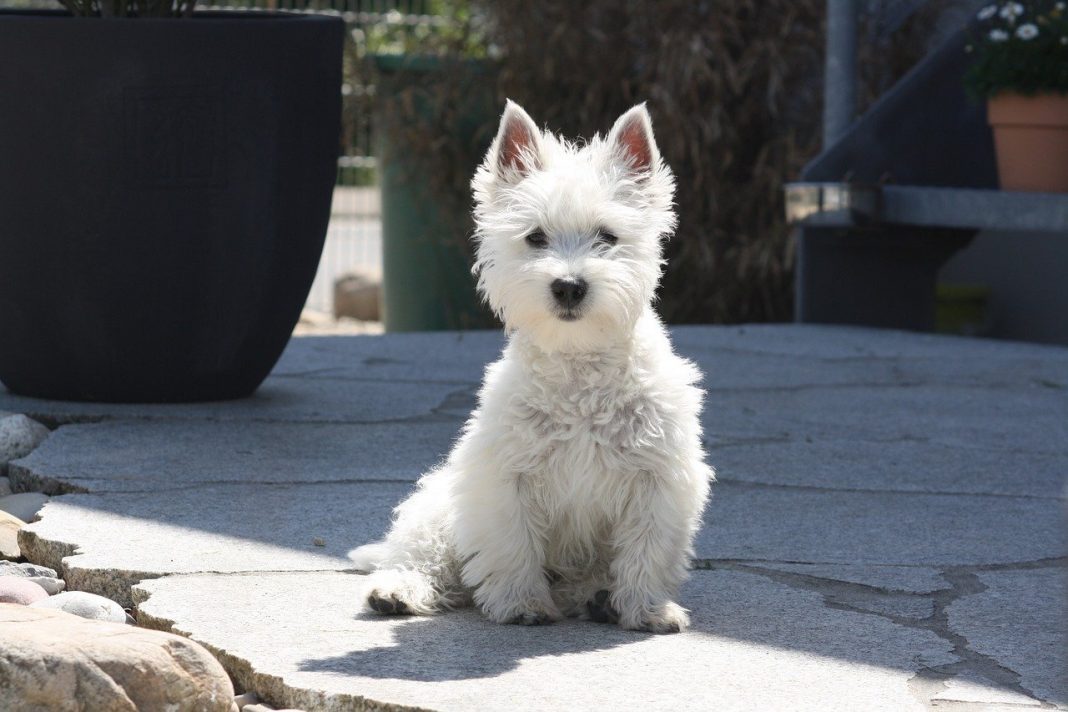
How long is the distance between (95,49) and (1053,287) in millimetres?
5639

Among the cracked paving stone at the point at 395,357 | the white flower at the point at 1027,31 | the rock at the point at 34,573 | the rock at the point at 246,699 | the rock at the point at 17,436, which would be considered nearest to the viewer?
the rock at the point at 246,699

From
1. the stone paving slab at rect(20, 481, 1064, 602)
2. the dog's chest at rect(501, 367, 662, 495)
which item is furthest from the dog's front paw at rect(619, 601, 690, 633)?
the stone paving slab at rect(20, 481, 1064, 602)

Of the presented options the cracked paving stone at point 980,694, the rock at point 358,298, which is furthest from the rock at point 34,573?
the rock at point 358,298

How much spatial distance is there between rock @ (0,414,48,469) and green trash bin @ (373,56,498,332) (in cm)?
443

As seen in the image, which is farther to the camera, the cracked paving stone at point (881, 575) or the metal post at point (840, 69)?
the metal post at point (840, 69)

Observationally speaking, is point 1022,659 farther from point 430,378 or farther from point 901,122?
point 901,122

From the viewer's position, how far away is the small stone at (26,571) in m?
3.54

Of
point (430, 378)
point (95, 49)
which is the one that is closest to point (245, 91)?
point (95, 49)

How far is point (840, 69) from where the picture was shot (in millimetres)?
7551

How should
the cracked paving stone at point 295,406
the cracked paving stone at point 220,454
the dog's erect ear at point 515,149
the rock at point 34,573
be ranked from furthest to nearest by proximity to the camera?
the cracked paving stone at point 295,406
the cracked paving stone at point 220,454
the rock at point 34,573
the dog's erect ear at point 515,149

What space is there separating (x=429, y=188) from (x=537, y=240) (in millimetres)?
5876

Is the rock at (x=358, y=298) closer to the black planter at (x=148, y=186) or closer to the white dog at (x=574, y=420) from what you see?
the black planter at (x=148, y=186)

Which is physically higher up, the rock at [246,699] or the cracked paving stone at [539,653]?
the cracked paving stone at [539,653]

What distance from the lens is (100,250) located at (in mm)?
4891
